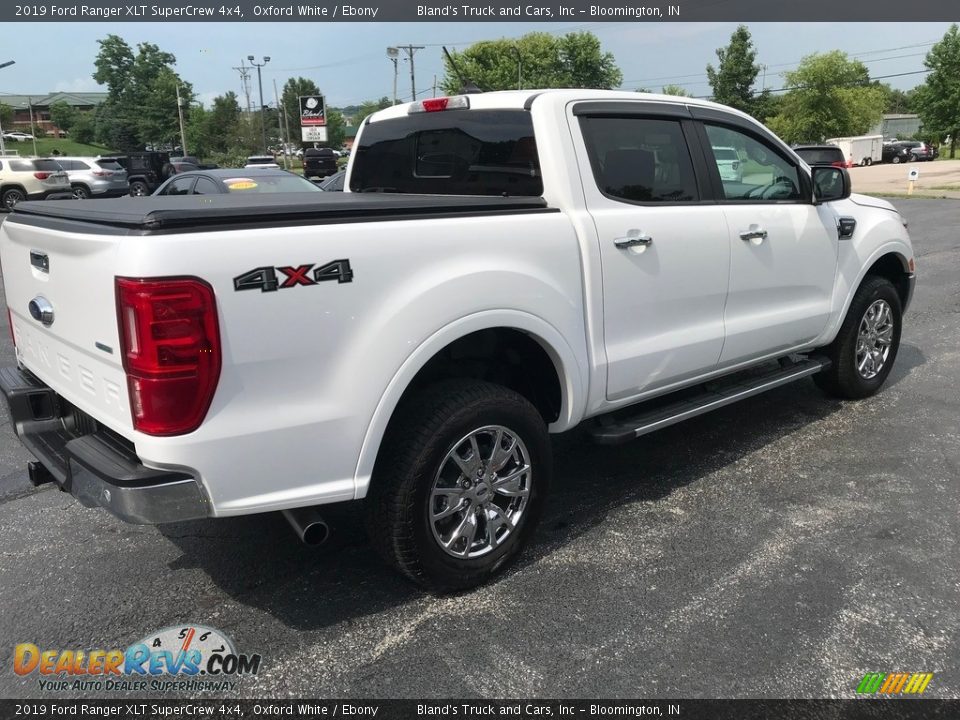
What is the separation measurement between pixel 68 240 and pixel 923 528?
148 inches

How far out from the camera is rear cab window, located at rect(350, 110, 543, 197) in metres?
3.62

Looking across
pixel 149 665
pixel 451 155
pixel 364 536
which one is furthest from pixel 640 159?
pixel 149 665

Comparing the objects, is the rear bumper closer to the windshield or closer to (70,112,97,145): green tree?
the windshield

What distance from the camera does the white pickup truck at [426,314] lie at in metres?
2.45

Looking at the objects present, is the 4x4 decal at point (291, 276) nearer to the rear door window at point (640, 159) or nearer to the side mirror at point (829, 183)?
the rear door window at point (640, 159)

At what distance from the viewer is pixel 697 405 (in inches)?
160

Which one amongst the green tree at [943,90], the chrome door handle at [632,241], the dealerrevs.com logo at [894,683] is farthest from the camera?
the green tree at [943,90]

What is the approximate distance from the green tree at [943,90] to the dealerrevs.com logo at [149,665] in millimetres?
59711

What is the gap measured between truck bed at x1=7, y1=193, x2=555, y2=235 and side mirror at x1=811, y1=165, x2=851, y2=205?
2.18m

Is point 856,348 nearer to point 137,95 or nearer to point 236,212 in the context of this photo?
point 236,212

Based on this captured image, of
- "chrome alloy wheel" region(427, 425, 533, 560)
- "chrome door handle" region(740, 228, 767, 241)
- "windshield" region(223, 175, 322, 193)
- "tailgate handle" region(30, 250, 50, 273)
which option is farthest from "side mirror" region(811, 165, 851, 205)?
"windshield" region(223, 175, 322, 193)

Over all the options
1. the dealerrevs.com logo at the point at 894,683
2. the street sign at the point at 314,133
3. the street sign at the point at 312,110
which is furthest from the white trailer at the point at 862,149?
the dealerrevs.com logo at the point at 894,683

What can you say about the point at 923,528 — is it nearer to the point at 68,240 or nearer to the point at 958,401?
the point at 958,401

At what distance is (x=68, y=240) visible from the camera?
269cm
